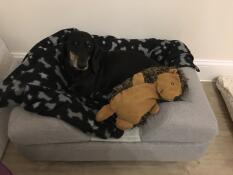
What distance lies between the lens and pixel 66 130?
51.5 inches

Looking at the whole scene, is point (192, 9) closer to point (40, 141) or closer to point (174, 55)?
point (174, 55)

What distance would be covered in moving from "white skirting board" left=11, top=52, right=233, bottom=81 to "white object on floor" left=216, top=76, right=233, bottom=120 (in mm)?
65

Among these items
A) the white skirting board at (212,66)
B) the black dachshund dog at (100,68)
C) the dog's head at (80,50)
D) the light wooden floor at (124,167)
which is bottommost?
the light wooden floor at (124,167)

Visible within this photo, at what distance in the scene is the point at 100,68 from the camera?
162cm

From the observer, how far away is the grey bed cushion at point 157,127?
1301 millimetres

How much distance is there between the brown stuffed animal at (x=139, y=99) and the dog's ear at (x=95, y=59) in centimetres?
25

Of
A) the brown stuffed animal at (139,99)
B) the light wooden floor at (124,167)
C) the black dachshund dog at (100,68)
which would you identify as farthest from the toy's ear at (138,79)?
the light wooden floor at (124,167)

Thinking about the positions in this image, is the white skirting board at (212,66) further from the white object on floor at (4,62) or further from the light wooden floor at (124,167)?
the light wooden floor at (124,167)

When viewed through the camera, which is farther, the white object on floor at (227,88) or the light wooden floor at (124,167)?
the white object on floor at (227,88)

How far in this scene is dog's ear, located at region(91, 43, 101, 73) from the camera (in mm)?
1545

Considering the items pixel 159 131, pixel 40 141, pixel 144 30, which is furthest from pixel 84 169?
pixel 144 30

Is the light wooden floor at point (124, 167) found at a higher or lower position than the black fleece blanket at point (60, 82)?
lower

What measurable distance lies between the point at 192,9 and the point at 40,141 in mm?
1236

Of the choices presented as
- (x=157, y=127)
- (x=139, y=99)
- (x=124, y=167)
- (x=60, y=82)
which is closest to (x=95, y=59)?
(x=60, y=82)
